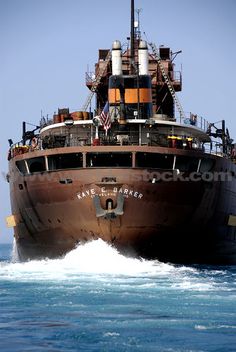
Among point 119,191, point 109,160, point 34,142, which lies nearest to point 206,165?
point 109,160

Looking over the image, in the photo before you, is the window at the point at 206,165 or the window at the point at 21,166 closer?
the window at the point at 206,165

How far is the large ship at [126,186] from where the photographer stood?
3109 cm

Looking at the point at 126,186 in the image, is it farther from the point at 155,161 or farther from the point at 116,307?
the point at 116,307

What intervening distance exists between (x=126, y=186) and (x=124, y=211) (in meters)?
1.13

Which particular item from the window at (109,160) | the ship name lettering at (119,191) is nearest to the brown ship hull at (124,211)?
the ship name lettering at (119,191)

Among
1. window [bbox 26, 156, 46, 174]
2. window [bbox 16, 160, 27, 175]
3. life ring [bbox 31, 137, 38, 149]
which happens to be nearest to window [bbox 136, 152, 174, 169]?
window [bbox 26, 156, 46, 174]

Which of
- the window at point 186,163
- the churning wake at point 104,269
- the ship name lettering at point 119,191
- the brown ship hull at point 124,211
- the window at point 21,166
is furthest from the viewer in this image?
the window at point 21,166

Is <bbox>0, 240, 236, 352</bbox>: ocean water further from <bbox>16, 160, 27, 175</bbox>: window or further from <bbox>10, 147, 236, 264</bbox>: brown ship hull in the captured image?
<bbox>16, 160, 27, 175</bbox>: window

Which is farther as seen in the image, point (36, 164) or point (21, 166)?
point (21, 166)

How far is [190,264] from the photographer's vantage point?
112ft

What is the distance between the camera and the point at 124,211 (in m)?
30.9

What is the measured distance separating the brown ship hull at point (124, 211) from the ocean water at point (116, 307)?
1380 mm

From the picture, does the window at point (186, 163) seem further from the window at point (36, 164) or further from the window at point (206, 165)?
the window at point (36, 164)

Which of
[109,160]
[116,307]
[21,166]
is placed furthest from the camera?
[21,166]
